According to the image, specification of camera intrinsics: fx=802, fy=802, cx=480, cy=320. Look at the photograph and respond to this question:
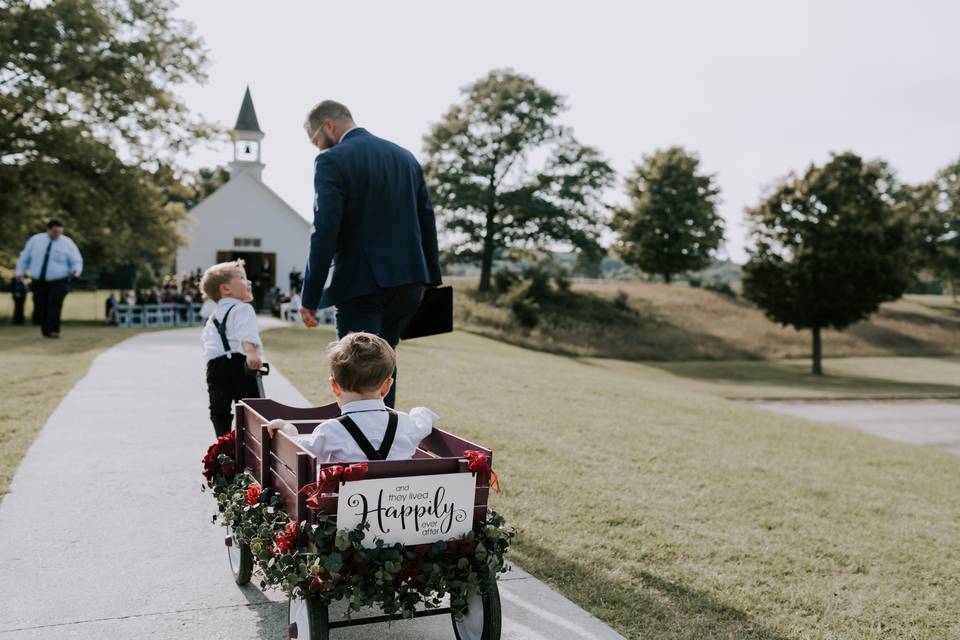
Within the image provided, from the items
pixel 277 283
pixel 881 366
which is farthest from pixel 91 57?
pixel 881 366

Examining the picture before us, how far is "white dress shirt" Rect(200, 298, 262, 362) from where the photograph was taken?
17.0 feet

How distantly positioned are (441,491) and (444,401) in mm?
7276

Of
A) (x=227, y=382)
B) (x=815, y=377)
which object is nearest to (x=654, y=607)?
(x=227, y=382)

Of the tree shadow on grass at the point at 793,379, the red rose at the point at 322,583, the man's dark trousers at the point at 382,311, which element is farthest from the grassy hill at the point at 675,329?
the red rose at the point at 322,583

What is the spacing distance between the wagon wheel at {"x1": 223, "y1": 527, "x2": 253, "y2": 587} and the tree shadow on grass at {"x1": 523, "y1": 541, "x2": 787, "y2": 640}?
150 centimetres

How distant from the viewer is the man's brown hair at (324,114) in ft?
15.4

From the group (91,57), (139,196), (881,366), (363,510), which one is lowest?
(881,366)

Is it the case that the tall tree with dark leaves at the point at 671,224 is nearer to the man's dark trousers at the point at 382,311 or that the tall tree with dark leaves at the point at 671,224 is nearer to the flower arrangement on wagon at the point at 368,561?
the man's dark trousers at the point at 382,311

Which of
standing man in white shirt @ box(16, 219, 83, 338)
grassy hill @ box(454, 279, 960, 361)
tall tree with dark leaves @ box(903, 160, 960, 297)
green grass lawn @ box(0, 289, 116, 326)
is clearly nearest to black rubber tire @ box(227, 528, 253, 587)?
standing man in white shirt @ box(16, 219, 83, 338)

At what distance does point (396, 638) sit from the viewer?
330 centimetres

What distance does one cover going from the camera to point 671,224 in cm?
5631

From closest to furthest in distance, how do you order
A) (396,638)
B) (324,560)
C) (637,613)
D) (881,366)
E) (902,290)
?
(324,560) → (396,638) → (637,613) → (902,290) → (881,366)

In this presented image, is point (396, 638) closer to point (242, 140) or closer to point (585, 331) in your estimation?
point (585, 331)

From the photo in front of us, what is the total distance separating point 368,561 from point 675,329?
41.1m
